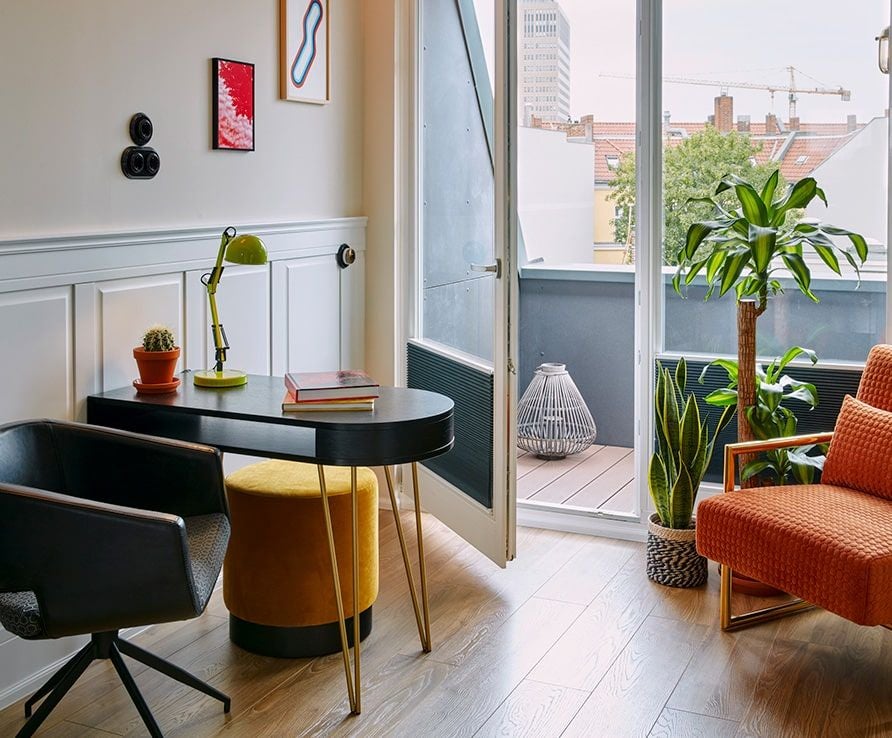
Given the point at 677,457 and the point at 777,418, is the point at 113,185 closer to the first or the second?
the point at 677,457

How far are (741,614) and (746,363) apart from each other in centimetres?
78

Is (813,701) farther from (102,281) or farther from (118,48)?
(118,48)

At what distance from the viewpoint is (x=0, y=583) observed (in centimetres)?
227

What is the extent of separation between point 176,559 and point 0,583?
350mm

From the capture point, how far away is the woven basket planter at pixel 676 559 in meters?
3.63

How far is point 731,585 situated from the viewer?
3.46 metres

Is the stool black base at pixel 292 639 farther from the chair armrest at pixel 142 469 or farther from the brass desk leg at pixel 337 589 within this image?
the chair armrest at pixel 142 469

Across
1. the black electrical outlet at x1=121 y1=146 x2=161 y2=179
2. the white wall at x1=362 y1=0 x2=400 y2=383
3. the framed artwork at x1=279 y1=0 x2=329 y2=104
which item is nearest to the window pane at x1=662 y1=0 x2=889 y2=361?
the white wall at x1=362 y1=0 x2=400 y2=383

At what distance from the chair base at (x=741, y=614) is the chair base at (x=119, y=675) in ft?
4.79

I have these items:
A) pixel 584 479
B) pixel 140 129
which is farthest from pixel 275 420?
pixel 584 479

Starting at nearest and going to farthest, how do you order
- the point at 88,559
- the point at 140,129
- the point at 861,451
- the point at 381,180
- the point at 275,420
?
Answer: the point at 88,559 < the point at 275,420 < the point at 140,129 < the point at 861,451 < the point at 381,180

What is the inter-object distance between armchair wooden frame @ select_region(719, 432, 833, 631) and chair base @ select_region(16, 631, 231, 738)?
1.46 metres

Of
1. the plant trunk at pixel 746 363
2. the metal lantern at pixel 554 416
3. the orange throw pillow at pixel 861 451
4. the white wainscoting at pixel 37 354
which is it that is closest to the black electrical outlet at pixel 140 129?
the white wainscoting at pixel 37 354

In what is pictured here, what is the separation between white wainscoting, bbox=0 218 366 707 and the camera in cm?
277
